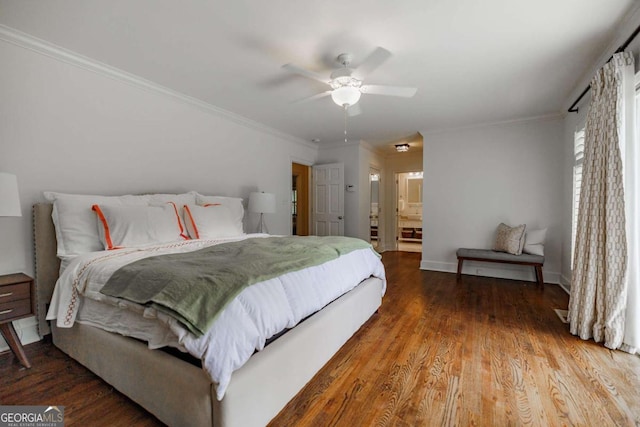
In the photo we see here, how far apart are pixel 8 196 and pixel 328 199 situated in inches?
181

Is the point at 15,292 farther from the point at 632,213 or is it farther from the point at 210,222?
the point at 632,213

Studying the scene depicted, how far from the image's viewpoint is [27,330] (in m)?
2.22

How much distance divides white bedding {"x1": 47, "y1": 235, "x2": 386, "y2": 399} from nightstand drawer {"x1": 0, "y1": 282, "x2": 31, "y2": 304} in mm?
181

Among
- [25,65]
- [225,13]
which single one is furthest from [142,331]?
[25,65]

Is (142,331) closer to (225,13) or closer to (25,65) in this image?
(225,13)

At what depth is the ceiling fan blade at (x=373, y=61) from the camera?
2.06 m

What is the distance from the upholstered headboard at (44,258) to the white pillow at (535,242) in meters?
5.50

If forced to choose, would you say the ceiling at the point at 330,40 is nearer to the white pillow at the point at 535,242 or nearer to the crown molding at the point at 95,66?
the crown molding at the point at 95,66

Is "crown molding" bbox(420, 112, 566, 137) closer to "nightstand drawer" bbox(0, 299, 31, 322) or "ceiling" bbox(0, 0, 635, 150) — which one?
"ceiling" bbox(0, 0, 635, 150)

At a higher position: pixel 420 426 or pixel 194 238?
pixel 194 238

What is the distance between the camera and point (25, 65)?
2266 mm

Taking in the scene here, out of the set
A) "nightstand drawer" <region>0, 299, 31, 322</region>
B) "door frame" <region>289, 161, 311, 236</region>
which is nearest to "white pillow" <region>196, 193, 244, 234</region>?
"nightstand drawer" <region>0, 299, 31, 322</region>

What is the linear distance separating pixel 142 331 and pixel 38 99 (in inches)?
89.3

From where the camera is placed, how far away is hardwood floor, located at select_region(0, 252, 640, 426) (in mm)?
1479
